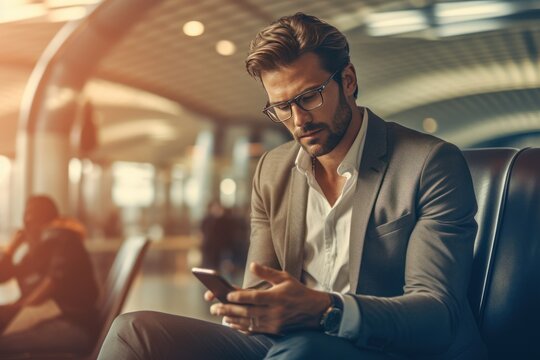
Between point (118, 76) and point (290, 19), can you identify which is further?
point (118, 76)

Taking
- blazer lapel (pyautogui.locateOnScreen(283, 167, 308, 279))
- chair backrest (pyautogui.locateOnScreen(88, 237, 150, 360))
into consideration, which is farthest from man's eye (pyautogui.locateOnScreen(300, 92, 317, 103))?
chair backrest (pyautogui.locateOnScreen(88, 237, 150, 360))

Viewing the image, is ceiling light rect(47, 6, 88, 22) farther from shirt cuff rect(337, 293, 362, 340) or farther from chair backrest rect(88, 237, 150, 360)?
shirt cuff rect(337, 293, 362, 340)

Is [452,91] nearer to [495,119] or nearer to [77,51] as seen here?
[495,119]

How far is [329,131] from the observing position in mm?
1654

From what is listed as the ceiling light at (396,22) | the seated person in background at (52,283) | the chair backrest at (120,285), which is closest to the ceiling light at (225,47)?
the ceiling light at (396,22)

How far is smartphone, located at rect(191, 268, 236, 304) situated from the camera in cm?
131

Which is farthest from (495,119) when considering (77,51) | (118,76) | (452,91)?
(118,76)

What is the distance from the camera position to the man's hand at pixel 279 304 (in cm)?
126

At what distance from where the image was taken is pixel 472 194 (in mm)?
1532

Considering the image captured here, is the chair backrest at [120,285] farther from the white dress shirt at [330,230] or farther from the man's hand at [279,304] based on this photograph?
the man's hand at [279,304]

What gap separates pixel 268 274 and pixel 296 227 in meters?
0.44

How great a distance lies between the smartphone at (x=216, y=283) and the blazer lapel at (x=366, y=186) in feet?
1.14

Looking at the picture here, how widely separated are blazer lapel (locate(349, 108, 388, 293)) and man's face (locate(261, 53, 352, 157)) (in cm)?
10

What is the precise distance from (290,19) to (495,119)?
4.24 metres
